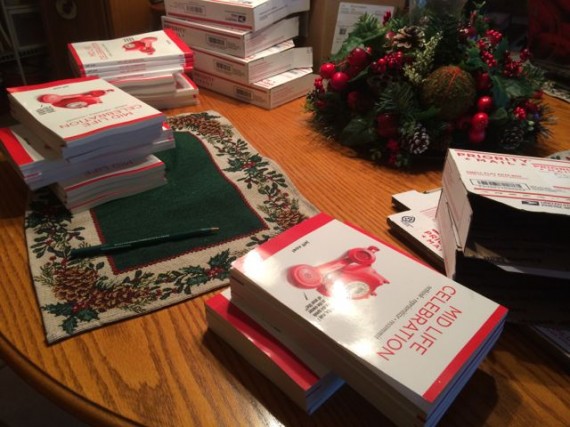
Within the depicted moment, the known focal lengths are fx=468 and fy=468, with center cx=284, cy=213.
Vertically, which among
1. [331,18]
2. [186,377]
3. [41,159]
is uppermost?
[331,18]

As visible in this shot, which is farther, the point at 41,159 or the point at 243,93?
the point at 243,93

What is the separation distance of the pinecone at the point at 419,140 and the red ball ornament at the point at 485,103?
12cm

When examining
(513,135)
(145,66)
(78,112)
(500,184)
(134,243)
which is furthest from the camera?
(145,66)

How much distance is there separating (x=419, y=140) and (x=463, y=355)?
1.70 ft

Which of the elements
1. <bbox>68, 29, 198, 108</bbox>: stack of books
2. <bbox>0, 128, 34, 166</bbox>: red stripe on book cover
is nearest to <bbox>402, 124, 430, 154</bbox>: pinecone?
<bbox>68, 29, 198, 108</bbox>: stack of books

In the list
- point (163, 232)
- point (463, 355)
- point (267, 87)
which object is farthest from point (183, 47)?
point (463, 355)

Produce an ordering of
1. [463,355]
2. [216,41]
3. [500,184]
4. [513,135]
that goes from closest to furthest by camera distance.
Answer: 1. [463,355]
2. [500,184]
3. [513,135]
4. [216,41]

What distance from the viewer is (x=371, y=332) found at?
461mm

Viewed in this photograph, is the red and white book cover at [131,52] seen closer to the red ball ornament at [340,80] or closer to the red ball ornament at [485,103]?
the red ball ornament at [340,80]

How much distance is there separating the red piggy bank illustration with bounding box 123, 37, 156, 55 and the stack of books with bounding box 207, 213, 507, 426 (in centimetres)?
74

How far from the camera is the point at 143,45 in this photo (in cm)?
114

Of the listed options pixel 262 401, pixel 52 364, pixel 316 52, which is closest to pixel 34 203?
pixel 52 364

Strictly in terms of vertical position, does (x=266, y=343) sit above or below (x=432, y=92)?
below

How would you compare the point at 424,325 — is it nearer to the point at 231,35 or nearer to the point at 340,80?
the point at 340,80
